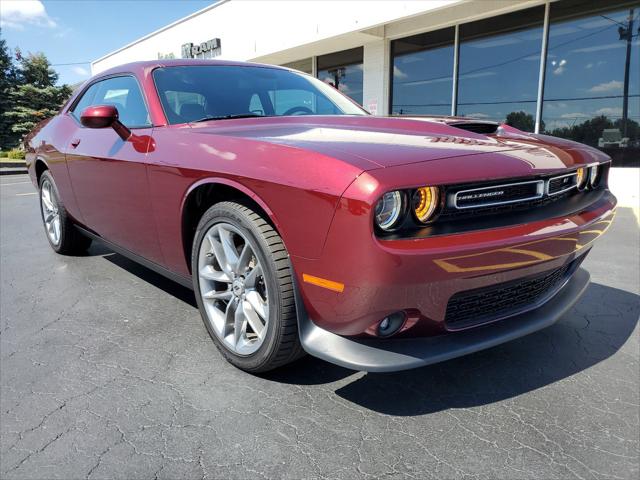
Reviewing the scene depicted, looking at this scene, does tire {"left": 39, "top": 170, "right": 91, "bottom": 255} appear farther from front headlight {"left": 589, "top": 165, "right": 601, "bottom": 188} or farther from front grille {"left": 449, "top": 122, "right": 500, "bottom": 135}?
front headlight {"left": 589, "top": 165, "right": 601, "bottom": 188}

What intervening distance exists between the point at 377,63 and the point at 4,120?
25948 mm

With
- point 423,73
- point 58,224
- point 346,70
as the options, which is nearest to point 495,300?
point 58,224

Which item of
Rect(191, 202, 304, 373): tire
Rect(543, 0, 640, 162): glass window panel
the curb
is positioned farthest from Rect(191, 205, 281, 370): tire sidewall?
the curb

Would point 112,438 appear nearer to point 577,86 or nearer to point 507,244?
point 507,244

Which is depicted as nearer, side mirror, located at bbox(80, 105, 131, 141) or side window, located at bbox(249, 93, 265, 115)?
side mirror, located at bbox(80, 105, 131, 141)

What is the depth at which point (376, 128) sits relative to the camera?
7.68 ft

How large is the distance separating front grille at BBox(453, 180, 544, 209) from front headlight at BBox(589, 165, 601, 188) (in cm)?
73

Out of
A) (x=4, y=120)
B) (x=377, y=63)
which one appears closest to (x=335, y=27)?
(x=377, y=63)

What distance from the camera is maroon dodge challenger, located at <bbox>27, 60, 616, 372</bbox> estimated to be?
1.65 meters

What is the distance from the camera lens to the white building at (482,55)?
26.9ft

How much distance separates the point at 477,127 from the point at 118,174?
2.11 metres

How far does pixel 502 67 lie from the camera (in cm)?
957

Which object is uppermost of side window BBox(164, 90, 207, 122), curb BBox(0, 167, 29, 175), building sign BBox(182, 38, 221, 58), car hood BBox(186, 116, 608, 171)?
building sign BBox(182, 38, 221, 58)

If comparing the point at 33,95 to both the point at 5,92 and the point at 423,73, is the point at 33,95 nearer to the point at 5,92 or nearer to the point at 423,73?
the point at 5,92
